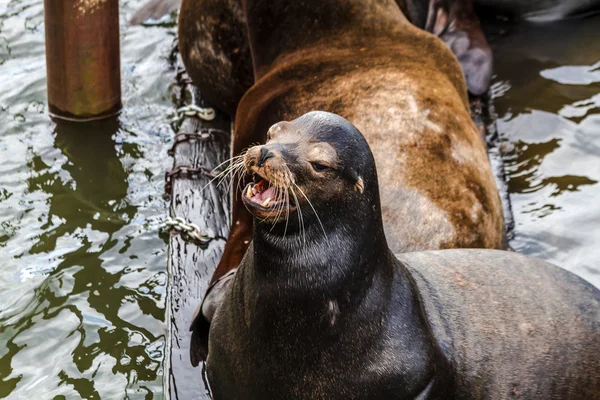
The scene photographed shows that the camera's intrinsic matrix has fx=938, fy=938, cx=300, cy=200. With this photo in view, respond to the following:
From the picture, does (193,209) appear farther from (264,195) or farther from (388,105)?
(264,195)

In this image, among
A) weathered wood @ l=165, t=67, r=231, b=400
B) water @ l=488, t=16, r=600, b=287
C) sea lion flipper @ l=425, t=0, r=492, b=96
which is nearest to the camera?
weathered wood @ l=165, t=67, r=231, b=400

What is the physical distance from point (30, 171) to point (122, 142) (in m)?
0.69

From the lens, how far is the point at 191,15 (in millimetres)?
6215

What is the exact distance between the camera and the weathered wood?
4.11 m

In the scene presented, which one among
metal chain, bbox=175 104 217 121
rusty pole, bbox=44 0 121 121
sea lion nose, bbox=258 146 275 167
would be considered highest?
sea lion nose, bbox=258 146 275 167

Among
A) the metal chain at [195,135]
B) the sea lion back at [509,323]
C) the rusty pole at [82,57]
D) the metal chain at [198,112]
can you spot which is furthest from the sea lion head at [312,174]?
the rusty pole at [82,57]

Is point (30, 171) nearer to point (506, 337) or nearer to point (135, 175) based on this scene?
point (135, 175)

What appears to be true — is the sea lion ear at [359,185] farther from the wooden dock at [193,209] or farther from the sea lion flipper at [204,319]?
the wooden dock at [193,209]

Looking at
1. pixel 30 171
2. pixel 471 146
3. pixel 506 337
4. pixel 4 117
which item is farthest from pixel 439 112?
pixel 4 117

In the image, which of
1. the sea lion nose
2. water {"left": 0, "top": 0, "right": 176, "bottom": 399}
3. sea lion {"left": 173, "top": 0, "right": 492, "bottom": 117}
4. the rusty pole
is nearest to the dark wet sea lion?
the sea lion nose

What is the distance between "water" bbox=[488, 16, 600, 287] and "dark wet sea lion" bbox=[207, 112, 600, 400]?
6.04ft

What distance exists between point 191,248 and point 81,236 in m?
0.90

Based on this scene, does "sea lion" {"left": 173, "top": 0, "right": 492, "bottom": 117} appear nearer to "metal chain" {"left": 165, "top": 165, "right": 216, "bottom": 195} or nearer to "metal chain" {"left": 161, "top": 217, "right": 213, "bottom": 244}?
"metal chain" {"left": 165, "top": 165, "right": 216, "bottom": 195}

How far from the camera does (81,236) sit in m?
5.53
